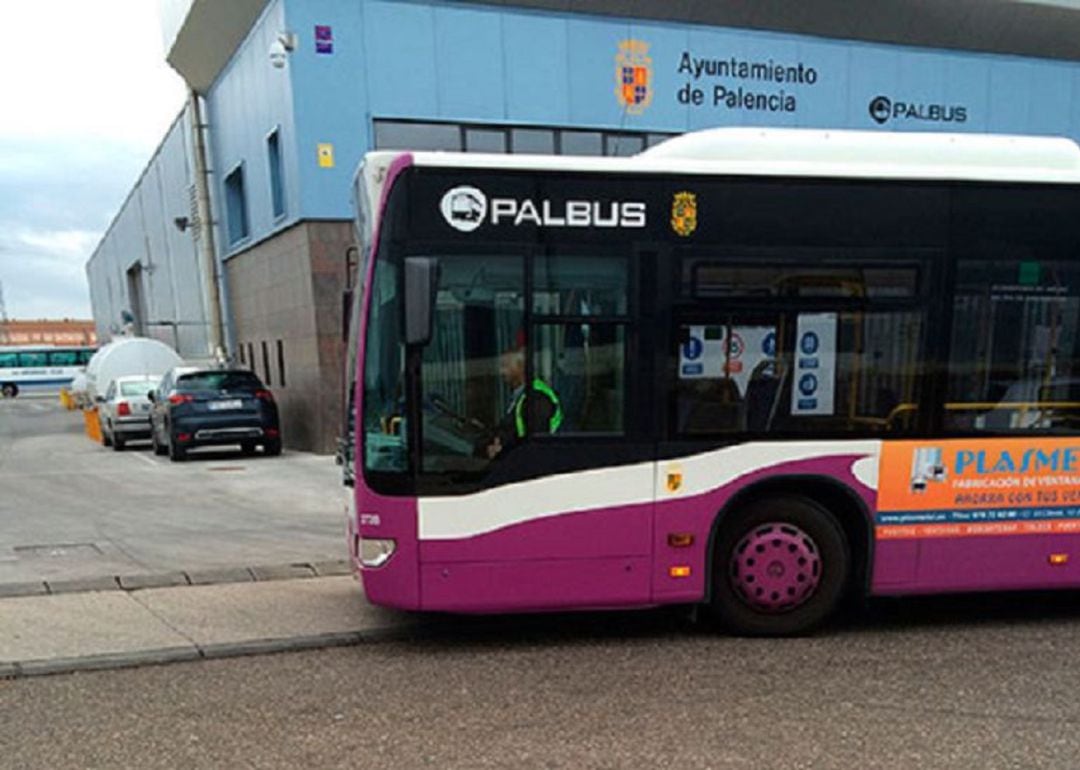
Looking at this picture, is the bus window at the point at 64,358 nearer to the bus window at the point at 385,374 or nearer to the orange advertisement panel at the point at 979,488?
the bus window at the point at 385,374

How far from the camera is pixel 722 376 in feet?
15.2

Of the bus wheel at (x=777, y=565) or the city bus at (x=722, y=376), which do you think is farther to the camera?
the bus wheel at (x=777, y=565)

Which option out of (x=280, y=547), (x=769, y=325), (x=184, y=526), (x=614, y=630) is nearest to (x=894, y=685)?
(x=614, y=630)

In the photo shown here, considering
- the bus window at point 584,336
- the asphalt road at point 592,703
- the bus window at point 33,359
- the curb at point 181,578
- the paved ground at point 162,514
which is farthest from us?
the bus window at point 33,359

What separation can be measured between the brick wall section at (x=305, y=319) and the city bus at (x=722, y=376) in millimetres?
8989

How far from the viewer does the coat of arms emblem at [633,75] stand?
14156 millimetres

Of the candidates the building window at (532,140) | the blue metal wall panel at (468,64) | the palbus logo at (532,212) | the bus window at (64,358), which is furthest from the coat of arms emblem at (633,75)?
the bus window at (64,358)

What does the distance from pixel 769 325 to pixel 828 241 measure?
2.11 feet

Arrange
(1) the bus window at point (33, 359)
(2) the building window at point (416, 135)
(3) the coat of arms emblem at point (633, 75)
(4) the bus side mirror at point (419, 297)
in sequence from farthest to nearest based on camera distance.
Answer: (1) the bus window at point (33, 359) → (3) the coat of arms emblem at point (633, 75) → (2) the building window at point (416, 135) → (4) the bus side mirror at point (419, 297)

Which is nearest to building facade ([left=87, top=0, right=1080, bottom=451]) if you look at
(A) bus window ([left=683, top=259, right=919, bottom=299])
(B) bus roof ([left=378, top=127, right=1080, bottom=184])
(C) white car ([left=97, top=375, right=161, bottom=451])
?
(C) white car ([left=97, top=375, right=161, bottom=451])

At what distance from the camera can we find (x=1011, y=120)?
1628 centimetres

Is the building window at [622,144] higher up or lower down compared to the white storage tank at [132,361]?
higher up

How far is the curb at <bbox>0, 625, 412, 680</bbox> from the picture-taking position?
4336mm

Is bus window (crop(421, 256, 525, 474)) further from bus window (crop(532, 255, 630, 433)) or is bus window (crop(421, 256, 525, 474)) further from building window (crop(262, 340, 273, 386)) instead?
building window (crop(262, 340, 273, 386))
